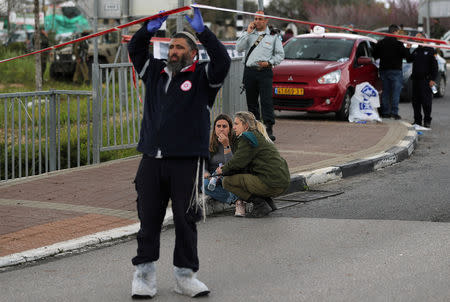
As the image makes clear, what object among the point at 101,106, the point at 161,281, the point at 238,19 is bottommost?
the point at 161,281

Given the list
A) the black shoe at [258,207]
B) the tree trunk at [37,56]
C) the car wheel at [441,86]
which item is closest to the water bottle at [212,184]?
the black shoe at [258,207]

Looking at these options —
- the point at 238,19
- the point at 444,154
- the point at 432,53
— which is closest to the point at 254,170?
the point at 444,154

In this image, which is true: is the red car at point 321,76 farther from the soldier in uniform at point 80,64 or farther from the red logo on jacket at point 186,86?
the red logo on jacket at point 186,86

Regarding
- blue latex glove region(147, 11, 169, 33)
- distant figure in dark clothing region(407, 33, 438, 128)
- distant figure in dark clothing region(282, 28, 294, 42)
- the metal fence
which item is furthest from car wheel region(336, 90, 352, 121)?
blue latex glove region(147, 11, 169, 33)

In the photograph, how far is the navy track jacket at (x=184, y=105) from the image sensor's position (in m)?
5.48

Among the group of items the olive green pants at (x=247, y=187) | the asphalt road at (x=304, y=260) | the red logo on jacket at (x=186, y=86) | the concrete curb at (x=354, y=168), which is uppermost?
the red logo on jacket at (x=186, y=86)

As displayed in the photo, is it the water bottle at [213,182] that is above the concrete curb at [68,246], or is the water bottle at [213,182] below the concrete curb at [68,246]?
above

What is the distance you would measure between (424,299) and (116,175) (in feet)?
17.9

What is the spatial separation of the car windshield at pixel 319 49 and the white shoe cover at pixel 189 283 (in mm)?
11627

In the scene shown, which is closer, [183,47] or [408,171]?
[183,47]

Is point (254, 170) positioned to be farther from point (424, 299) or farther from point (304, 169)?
point (424, 299)

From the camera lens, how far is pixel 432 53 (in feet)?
51.6

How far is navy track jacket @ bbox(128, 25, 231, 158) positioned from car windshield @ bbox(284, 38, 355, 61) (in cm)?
1145

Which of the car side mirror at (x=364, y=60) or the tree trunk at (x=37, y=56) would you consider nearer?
the car side mirror at (x=364, y=60)
